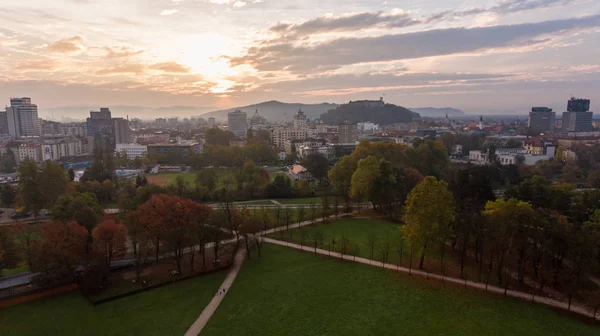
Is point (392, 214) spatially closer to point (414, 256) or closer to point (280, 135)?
point (414, 256)

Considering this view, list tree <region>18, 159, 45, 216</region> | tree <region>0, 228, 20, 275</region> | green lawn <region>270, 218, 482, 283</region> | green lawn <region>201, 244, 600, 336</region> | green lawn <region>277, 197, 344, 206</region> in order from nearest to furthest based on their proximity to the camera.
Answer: green lawn <region>201, 244, 600, 336</region>, tree <region>0, 228, 20, 275</region>, green lawn <region>270, 218, 482, 283</region>, tree <region>18, 159, 45, 216</region>, green lawn <region>277, 197, 344, 206</region>

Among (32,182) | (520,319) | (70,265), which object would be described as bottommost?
(520,319)

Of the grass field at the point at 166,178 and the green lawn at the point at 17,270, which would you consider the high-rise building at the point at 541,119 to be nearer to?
the grass field at the point at 166,178

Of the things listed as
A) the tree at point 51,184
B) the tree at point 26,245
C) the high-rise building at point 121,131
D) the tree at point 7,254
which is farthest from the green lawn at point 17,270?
the high-rise building at point 121,131

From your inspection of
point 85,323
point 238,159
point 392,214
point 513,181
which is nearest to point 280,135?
point 238,159

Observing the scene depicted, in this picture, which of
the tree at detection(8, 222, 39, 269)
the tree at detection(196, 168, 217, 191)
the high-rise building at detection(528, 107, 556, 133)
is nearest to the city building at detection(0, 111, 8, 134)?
the tree at detection(196, 168, 217, 191)

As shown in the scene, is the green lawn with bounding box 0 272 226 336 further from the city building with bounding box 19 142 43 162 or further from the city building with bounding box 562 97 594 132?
the city building with bounding box 562 97 594 132

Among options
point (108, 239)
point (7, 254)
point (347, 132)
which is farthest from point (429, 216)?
point (347, 132)

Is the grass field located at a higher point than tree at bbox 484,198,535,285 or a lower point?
lower
